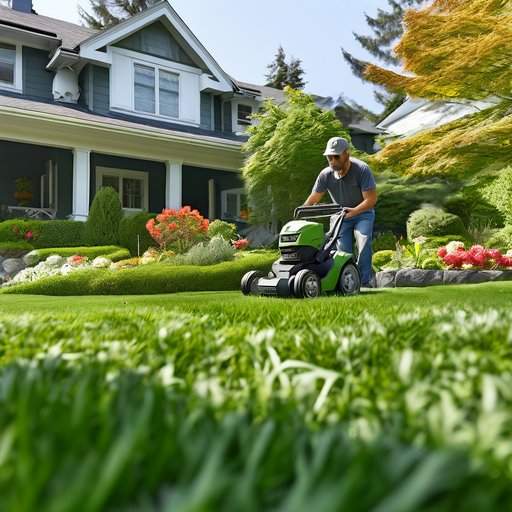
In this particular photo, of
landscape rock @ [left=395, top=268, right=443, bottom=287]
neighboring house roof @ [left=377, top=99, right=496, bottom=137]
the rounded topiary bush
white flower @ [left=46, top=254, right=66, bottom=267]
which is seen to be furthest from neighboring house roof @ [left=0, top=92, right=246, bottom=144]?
neighboring house roof @ [left=377, top=99, right=496, bottom=137]

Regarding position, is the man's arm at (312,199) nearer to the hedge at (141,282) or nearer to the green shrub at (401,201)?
the hedge at (141,282)

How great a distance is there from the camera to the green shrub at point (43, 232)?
41.2 feet

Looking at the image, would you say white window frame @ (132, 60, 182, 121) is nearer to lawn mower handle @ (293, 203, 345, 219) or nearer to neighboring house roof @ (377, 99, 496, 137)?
neighboring house roof @ (377, 99, 496, 137)

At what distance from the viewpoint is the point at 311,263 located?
591 cm

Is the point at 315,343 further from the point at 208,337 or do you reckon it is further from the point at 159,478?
the point at 159,478

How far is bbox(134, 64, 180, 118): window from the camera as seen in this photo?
1668cm

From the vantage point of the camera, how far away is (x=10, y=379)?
3.37 ft

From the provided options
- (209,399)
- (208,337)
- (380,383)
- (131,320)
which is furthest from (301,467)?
(131,320)

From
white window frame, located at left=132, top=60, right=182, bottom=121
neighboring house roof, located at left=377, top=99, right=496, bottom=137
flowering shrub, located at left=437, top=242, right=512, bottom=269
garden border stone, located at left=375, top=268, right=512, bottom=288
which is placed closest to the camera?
garden border stone, located at left=375, top=268, right=512, bottom=288

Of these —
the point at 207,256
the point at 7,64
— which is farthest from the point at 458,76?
the point at 7,64

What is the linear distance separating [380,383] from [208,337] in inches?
31.6

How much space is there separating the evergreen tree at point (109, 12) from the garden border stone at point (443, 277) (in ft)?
110

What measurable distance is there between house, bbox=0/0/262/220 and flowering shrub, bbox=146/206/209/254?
116 inches

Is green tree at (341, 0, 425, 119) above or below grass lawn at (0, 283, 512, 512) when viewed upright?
above
